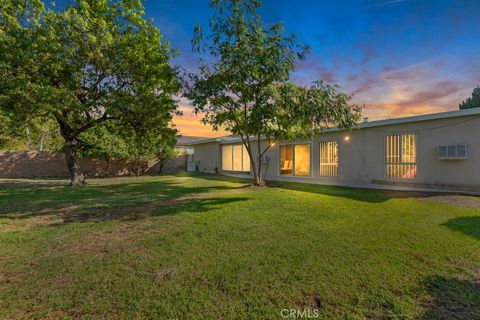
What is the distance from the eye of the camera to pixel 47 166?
1708 centimetres

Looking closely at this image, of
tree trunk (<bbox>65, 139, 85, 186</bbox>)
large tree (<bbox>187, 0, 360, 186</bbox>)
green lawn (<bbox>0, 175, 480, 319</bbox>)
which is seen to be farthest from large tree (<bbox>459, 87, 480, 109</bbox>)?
tree trunk (<bbox>65, 139, 85, 186</bbox>)

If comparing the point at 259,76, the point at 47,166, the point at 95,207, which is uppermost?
the point at 259,76

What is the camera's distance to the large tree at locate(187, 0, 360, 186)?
7.66 metres

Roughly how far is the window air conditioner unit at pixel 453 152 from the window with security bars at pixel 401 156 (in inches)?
34.6

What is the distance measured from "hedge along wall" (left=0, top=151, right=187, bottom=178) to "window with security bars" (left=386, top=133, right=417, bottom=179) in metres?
16.3

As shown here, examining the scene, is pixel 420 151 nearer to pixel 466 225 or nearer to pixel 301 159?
pixel 466 225

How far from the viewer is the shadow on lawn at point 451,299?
2189mm

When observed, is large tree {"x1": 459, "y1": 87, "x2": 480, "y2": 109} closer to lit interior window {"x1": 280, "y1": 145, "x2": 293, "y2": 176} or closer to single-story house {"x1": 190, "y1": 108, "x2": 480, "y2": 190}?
lit interior window {"x1": 280, "y1": 145, "x2": 293, "y2": 176}

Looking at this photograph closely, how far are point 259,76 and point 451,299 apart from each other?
24.0 ft

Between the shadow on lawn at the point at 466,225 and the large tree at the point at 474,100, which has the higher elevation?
the large tree at the point at 474,100

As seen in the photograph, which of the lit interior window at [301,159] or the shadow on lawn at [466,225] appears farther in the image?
the lit interior window at [301,159]

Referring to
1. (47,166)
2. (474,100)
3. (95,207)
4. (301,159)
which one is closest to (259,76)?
(95,207)

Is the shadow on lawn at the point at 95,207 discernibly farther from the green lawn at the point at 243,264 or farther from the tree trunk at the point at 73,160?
the tree trunk at the point at 73,160

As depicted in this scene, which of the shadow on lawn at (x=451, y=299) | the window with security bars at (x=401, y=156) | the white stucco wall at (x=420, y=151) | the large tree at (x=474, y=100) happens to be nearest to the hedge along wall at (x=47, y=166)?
the white stucco wall at (x=420, y=151)
